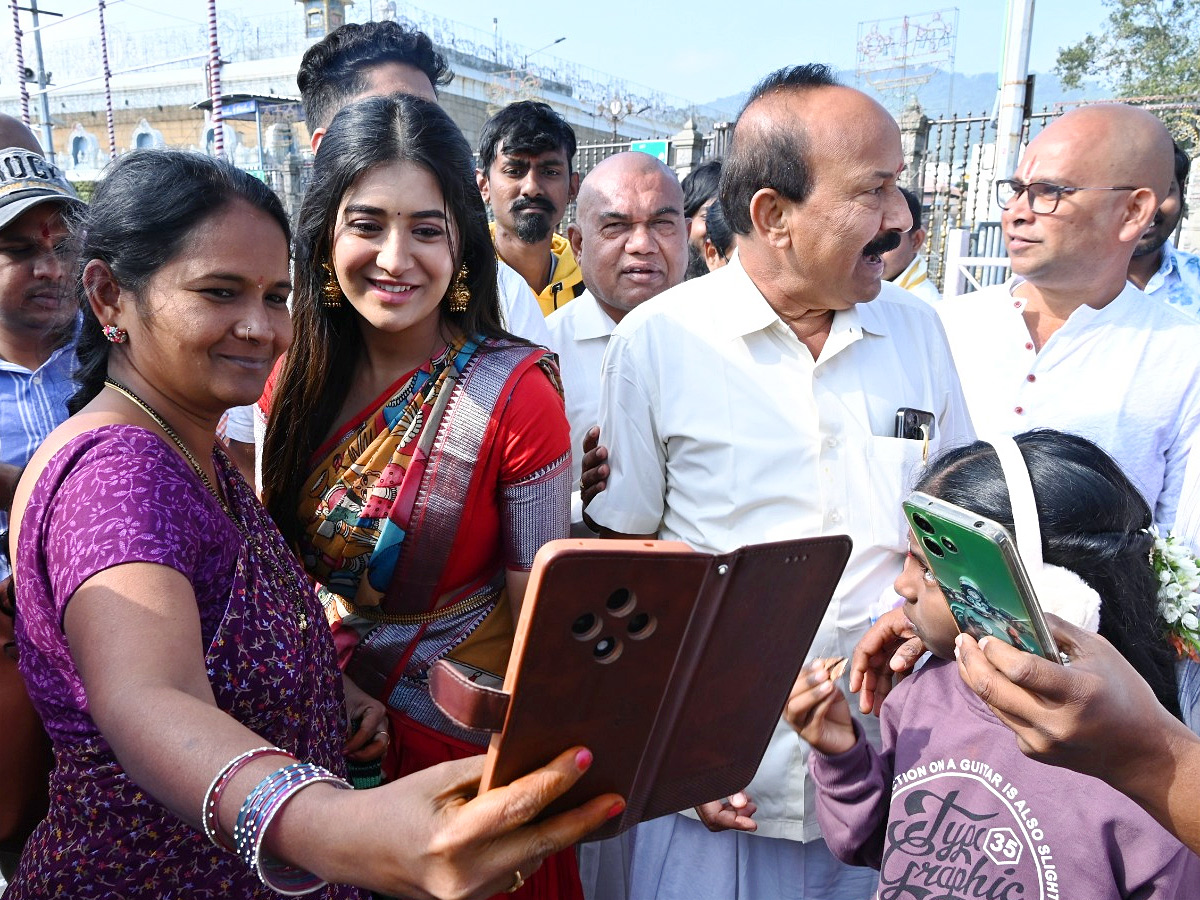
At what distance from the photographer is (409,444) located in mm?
1943

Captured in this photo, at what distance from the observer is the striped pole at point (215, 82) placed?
36.0 feet

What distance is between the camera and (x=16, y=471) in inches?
81.2

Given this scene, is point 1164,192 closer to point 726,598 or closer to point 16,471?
point 726,598

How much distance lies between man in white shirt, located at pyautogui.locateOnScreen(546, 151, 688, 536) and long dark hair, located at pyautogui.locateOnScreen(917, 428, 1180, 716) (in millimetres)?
1834

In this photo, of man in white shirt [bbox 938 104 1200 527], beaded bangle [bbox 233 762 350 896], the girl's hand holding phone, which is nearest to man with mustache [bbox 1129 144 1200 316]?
man in white shirt [bbox 938 104 1200 527]

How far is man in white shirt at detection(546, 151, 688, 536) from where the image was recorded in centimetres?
335

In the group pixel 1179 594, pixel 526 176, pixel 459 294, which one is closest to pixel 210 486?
pixel 459 294

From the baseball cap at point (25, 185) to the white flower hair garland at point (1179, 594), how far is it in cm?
248

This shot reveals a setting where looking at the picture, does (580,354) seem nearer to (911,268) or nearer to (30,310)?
(30,310)

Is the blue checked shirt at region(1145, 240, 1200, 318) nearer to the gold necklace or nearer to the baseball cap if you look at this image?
the gold necklace

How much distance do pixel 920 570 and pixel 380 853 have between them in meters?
1.11

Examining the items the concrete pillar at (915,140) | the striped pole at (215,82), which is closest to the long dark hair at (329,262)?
the striped pole at (215,82)

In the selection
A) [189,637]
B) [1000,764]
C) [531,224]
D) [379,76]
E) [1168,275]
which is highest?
Answer: [379,76]

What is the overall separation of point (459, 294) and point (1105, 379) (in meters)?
1.95
